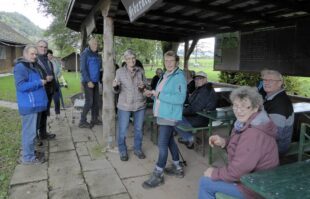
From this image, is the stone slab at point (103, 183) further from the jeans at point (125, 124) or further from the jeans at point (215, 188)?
the jeans at point (215, 188)

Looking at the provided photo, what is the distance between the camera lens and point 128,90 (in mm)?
4090

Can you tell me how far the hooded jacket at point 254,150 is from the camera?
2.07 metres

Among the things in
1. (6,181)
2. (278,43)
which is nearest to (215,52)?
(278,43)

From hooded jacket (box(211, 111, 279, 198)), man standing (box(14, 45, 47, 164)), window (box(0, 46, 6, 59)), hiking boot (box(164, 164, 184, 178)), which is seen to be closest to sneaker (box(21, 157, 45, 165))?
man standing (box(14, 45, 47, 164))

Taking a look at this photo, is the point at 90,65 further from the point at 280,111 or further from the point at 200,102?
the point at 280,111

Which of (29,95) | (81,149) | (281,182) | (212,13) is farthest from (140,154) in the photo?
(212,13)

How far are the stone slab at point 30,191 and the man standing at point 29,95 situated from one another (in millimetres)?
705

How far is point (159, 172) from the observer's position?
354 cm

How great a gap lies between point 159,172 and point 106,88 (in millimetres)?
1812

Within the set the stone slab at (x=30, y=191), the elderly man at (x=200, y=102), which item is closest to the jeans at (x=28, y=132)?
the stone slab at (x=30, y=191)

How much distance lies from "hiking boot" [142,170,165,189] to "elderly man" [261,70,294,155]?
146 cm

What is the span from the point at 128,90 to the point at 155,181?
1.37m

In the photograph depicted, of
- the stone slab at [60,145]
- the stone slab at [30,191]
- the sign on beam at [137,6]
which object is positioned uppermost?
the sign on beam at [137,6]

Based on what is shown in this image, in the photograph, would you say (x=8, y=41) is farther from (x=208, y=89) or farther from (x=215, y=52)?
(x=208, y=89)
